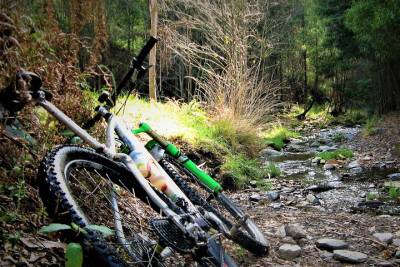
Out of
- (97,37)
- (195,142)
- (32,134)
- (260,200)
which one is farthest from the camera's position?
(195,142)

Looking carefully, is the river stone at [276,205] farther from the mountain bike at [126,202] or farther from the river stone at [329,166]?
the river stone at [329,166]

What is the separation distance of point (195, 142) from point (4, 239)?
15.1 feet

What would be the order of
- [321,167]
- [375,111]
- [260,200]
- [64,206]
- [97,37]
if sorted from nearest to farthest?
1. [64,206]
2. [97,37]
3. [260,200]
4. [321,167]
5. [375,111]

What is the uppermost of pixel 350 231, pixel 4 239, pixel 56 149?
pixel 56 149

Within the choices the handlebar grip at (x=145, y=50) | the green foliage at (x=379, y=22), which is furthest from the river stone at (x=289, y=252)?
the green foliage at (x=379, y=22)

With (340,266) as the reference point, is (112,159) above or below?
above

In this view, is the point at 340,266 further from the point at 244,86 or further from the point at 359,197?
the point at 244,86

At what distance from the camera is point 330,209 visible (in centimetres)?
482

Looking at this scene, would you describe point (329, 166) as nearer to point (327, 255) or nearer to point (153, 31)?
point (153, 31)

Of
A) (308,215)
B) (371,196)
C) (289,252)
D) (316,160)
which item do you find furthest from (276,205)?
(316,160)

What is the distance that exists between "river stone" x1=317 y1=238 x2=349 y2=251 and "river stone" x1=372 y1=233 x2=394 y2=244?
0.36 meters

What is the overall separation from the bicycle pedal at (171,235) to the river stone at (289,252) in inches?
50.0

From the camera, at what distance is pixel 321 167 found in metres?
7.81

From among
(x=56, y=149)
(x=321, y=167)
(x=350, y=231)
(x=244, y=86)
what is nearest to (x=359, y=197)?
(x=350, y=231)
